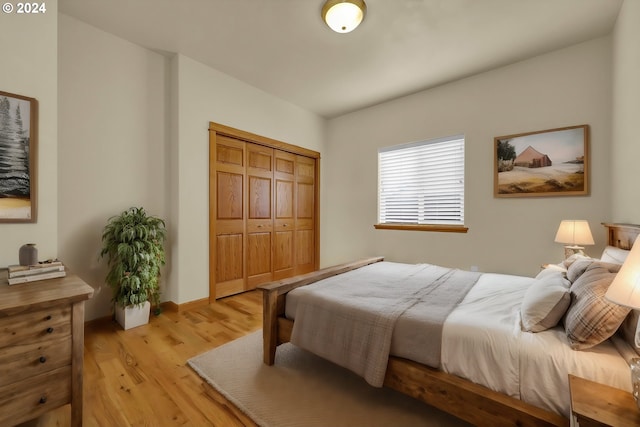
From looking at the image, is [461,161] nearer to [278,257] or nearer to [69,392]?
[278,257]

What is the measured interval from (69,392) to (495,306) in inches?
91.4

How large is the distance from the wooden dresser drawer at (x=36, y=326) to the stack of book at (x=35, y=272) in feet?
1.31

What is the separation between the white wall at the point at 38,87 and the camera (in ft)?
5.66

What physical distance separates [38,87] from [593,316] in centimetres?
338

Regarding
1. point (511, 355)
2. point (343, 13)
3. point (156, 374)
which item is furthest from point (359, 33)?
point (156, 374)

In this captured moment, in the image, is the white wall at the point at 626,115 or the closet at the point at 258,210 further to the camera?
the closet at the point at 258,210

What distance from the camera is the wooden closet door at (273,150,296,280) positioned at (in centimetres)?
412

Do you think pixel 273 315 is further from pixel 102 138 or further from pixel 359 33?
pixel 359 33

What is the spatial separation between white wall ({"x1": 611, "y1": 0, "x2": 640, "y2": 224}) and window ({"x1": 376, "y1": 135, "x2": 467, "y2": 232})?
1337 mm

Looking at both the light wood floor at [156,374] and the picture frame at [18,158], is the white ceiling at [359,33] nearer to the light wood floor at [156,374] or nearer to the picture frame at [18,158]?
the picture frame at [18,158]

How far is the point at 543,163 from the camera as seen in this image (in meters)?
2.91

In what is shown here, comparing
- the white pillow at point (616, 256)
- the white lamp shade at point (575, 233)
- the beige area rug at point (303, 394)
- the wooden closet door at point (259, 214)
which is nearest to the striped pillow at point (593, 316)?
the white pillow at point (616, 256)

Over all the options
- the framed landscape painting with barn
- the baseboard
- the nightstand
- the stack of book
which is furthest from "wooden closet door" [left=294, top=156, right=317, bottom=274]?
the nightstand

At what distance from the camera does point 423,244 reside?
3.71 metres
